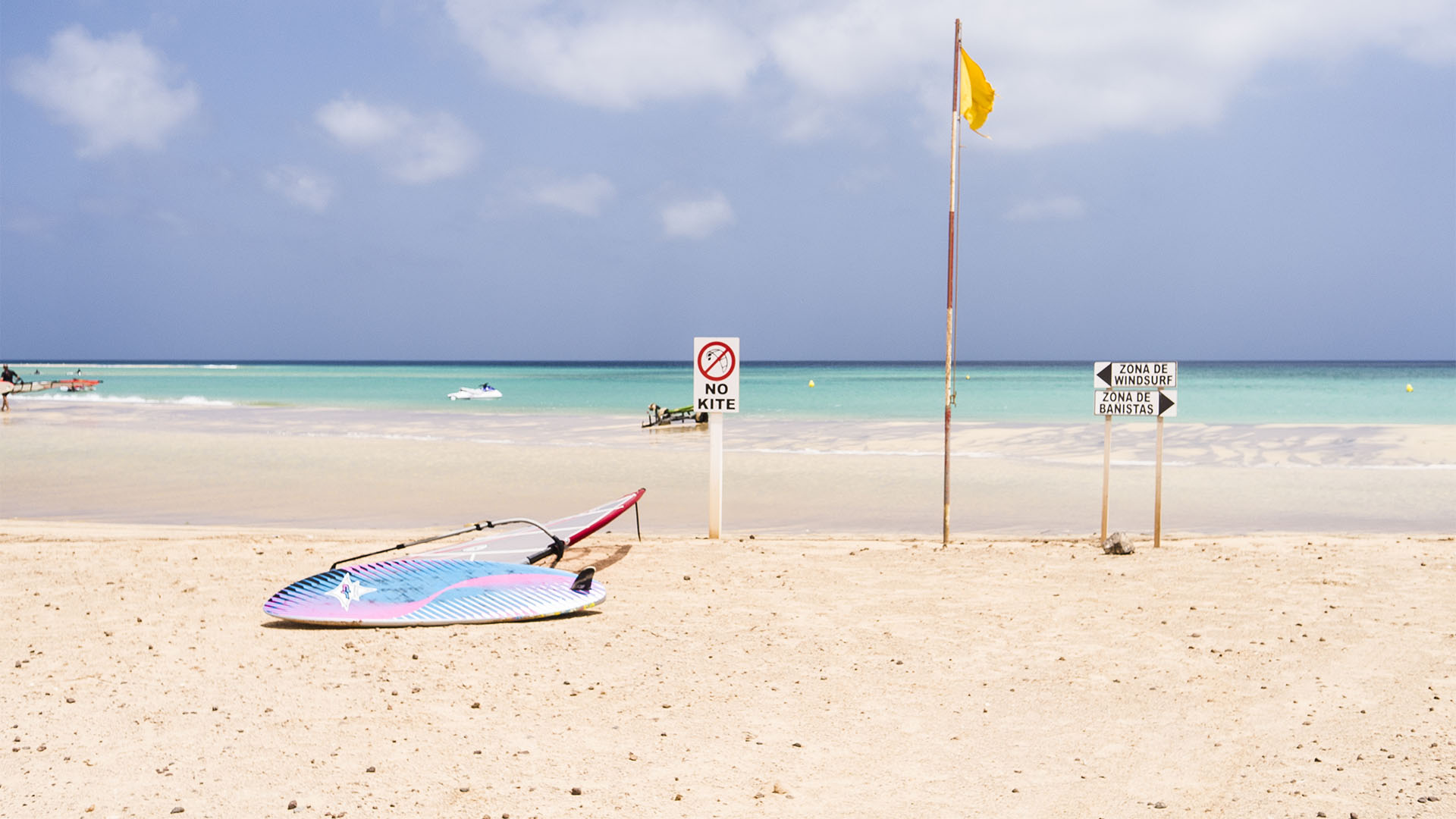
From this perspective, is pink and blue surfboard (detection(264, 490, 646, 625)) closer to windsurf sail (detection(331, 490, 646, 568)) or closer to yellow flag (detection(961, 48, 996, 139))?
windsurf sail (detection(331, 490, 646, 568))

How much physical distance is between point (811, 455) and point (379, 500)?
31.5ft

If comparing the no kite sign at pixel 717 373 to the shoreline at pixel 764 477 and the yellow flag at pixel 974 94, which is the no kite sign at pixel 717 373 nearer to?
the shoreline at pixel 764 477

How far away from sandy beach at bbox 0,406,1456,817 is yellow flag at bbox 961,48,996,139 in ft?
14.0

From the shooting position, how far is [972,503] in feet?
45.5

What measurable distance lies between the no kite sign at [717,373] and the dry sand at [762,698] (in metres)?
2.08

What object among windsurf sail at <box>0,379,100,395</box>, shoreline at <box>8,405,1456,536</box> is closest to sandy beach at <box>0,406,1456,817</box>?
shoreline at <box>8,405,1456,536</box>

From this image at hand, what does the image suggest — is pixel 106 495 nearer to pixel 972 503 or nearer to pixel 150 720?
pixel 150 720

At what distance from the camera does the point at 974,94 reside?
33.0ft

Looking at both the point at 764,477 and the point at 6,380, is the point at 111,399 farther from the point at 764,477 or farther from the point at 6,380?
the point at 764,477

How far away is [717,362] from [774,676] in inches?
186

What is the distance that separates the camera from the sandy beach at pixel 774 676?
13.4 ft

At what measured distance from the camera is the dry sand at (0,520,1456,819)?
4.05m

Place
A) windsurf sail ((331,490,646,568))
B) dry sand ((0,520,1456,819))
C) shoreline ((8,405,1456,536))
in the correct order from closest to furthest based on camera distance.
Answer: dry sand ((0,520,1456,819)) → windsurf sail ((331,490,646,568)) → shoreline ((8,405,1456,536))

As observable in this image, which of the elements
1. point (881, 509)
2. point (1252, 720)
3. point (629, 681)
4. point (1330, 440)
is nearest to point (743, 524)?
point (881, 509)
